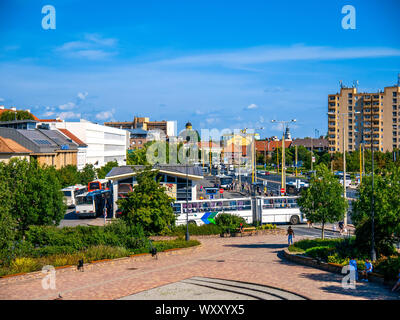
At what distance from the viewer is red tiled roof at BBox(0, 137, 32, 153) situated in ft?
184

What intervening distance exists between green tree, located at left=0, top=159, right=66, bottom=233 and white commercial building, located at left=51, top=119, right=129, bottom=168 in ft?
188

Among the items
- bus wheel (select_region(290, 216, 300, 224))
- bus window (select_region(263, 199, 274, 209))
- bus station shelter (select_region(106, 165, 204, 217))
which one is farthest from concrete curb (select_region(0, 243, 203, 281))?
bus wheel (select_region(290, 216, 300, 224))

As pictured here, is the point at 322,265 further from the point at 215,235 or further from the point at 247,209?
the point at 247,209

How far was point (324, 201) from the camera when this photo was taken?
30391 millimetres

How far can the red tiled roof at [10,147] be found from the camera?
56.0m

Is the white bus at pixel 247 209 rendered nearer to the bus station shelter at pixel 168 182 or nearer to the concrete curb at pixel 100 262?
the bus station shelter at pixel 168 182

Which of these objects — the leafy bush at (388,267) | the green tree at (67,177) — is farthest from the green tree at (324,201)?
the green tree at (67,177)

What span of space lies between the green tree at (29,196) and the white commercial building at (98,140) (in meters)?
57.4

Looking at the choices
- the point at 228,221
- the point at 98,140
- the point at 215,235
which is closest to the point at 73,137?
the point at 98,140

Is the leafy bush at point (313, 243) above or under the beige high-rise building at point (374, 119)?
under

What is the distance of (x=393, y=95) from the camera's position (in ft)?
404

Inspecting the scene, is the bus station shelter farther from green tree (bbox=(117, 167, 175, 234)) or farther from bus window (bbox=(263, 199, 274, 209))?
green tree (bbox=(117, 167, 175, 234))
